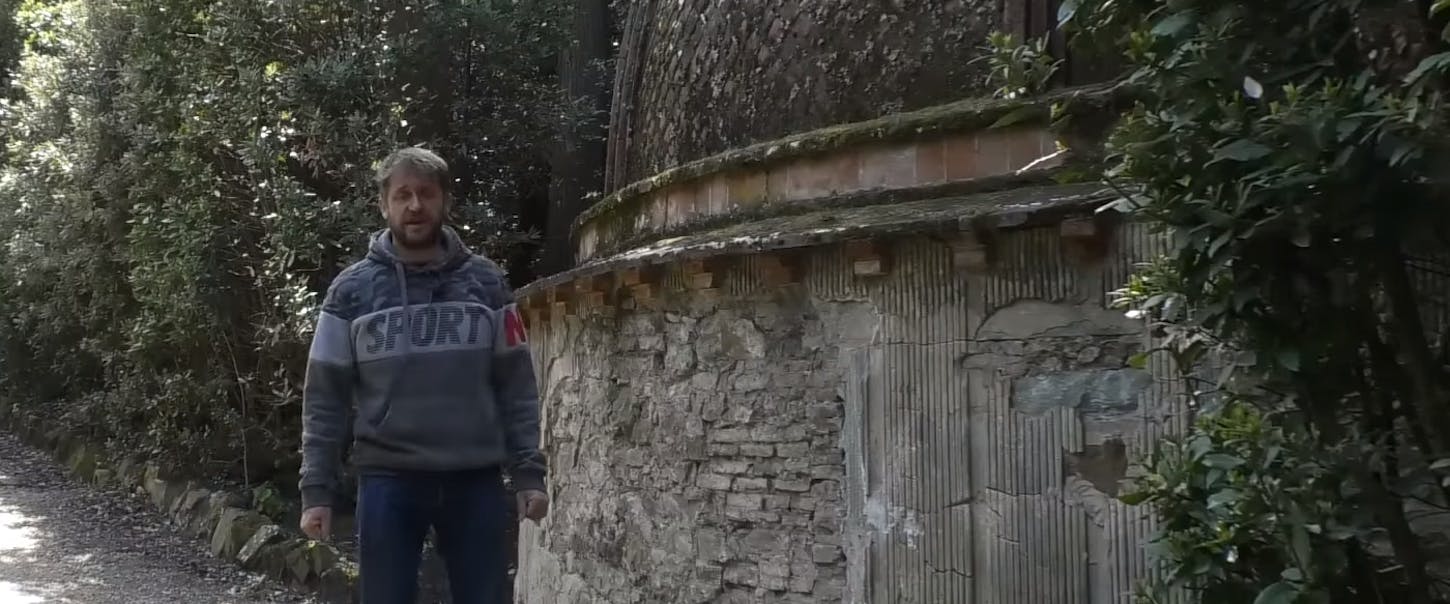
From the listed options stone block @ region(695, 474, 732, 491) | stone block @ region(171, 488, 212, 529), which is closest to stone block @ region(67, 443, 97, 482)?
stone block @ region(171, 488, 212, 529)

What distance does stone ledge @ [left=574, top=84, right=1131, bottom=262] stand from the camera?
412cm

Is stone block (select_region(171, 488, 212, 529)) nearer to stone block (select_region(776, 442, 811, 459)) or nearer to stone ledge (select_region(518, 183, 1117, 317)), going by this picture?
stone ledge (select_region(518, 183, 1117, 317))

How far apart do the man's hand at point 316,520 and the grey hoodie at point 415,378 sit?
3cm

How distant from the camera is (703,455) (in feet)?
16.9

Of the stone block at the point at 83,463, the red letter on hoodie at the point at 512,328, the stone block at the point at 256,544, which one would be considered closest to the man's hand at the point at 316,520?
the red letter on hoodie at the point at 512,328

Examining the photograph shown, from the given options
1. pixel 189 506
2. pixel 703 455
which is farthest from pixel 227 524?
pixel 703 455

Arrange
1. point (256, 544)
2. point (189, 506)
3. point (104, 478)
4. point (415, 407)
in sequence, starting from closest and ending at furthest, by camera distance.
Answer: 1. point (415, 407)
2. point (256, 544)
3. point (189, 506)
4. point (104, 478)

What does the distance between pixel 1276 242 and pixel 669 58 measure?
4.48 metres

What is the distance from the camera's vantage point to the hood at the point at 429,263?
3355 millimetres

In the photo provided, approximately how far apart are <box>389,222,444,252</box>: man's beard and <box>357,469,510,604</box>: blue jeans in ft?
2.03

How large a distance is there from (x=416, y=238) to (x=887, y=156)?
2.05m

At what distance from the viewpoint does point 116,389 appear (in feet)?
47.0

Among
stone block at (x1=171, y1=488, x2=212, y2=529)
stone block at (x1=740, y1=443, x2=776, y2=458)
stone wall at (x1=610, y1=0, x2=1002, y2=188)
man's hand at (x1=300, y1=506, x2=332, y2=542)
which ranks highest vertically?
stone wall at (x1=610, y1=0, x2=1002, y2=188)

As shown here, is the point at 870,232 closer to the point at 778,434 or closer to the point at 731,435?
the point at 778,434
